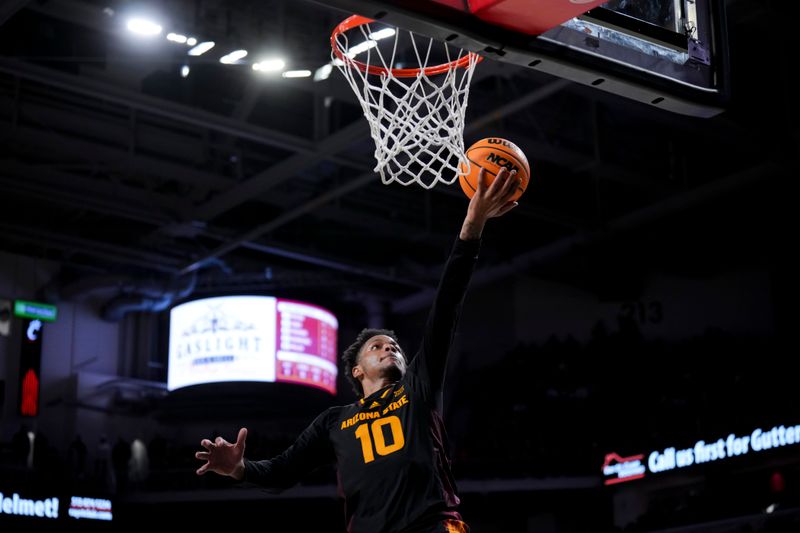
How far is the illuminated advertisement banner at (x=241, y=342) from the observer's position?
1734 centimetres

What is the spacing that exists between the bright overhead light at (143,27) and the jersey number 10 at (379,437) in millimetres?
8070

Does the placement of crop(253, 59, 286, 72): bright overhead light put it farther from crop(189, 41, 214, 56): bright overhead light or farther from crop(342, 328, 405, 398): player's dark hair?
crop(342, 328, 405, 398): player's dark hair

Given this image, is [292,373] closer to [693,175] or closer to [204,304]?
[204,304]

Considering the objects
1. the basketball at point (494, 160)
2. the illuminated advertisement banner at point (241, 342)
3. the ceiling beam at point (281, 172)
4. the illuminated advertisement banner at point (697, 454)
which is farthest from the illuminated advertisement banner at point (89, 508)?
the basketball at point (494, 160)

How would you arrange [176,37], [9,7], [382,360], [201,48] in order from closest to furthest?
[382,360] < [9,7] < [176,37] < [201,48]

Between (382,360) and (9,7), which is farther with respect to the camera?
(9,7)

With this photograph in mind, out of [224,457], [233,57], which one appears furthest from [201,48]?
[224,457]

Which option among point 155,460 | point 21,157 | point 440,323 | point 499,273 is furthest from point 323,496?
point 440,323

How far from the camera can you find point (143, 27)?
1118cm

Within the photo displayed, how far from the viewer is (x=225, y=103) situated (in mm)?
14664

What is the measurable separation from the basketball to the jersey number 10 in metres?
1.00

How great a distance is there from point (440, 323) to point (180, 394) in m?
14.7

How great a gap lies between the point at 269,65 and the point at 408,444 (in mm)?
8519

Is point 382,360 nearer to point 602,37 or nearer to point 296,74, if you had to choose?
point 602,37
